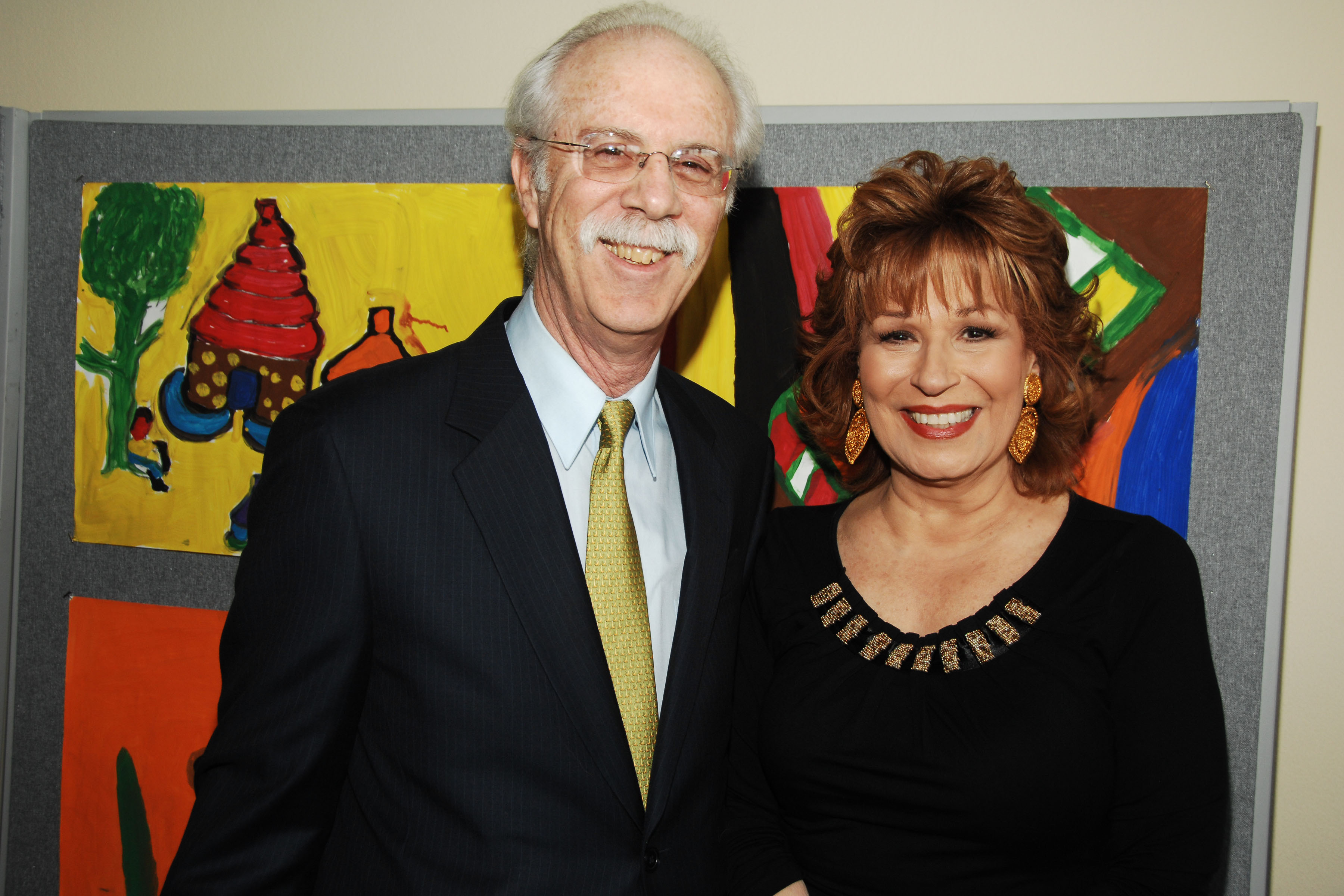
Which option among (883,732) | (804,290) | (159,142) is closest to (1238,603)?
(883,732)

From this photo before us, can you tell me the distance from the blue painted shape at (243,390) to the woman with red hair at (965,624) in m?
0.89

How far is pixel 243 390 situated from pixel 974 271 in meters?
1.18

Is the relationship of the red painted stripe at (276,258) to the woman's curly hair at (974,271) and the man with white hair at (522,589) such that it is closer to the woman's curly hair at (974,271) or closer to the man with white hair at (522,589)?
the man with white hair at (522,589)

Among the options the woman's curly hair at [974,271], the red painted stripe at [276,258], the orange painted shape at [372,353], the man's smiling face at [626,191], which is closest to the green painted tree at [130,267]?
the red painted stripe at [276,258]

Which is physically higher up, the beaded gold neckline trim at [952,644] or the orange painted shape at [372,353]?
the orange painted shape at [372,353]

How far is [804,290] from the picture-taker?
1352 mm

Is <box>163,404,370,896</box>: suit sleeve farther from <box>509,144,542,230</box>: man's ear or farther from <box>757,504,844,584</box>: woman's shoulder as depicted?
<box>757,504,844,584</box>: woman's shoulder

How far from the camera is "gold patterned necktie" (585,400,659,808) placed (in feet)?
3.20

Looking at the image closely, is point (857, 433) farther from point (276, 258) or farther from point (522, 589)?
point (276, 258)

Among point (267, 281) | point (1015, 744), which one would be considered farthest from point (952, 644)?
point (267, 281)

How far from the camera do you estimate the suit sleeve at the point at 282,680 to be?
Result: 86 cm

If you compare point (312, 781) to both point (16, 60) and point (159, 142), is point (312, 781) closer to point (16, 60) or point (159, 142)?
point (159, 142)

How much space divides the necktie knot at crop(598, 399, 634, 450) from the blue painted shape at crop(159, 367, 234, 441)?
0.78 meters

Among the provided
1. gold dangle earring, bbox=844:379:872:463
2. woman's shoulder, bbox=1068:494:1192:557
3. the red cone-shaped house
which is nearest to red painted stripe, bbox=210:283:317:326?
the red cone-shaped house
